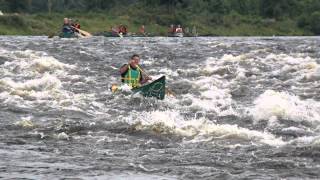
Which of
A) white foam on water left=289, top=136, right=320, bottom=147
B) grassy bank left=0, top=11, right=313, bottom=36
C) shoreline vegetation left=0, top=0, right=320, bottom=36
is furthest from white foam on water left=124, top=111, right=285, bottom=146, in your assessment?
grassy bank left=0, top=11, right=313, bottom=36

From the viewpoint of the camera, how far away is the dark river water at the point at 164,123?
996 cm

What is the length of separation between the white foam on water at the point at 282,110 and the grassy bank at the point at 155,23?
54213 mm

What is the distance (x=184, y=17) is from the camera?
92625mm

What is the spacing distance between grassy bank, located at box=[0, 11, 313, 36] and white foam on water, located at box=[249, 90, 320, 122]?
54213 mm

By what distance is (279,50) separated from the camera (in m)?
35.6

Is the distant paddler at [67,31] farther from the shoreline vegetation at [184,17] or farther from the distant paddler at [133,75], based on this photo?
the distant paddler at [133,75]

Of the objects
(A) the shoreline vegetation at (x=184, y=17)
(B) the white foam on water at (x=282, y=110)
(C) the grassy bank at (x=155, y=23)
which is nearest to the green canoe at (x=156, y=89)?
(B) the white foam on water at (x=282, y=110)

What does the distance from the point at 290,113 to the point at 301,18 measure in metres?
86.5

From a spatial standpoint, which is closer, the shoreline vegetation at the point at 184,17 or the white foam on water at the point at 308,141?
the white foam on water at the point at 308,141

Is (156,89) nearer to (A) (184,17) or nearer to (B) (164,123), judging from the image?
(B) (164,123)

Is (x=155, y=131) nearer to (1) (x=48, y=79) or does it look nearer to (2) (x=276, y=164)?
(2) (x=276, y=164)

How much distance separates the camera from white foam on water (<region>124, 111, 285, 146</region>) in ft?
42.1

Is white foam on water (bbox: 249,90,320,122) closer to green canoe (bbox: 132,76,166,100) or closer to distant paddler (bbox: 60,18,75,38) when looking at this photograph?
green canoe (bbox: 132,76,166,100)

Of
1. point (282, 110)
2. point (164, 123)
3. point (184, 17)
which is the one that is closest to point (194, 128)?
point (164, 123)
